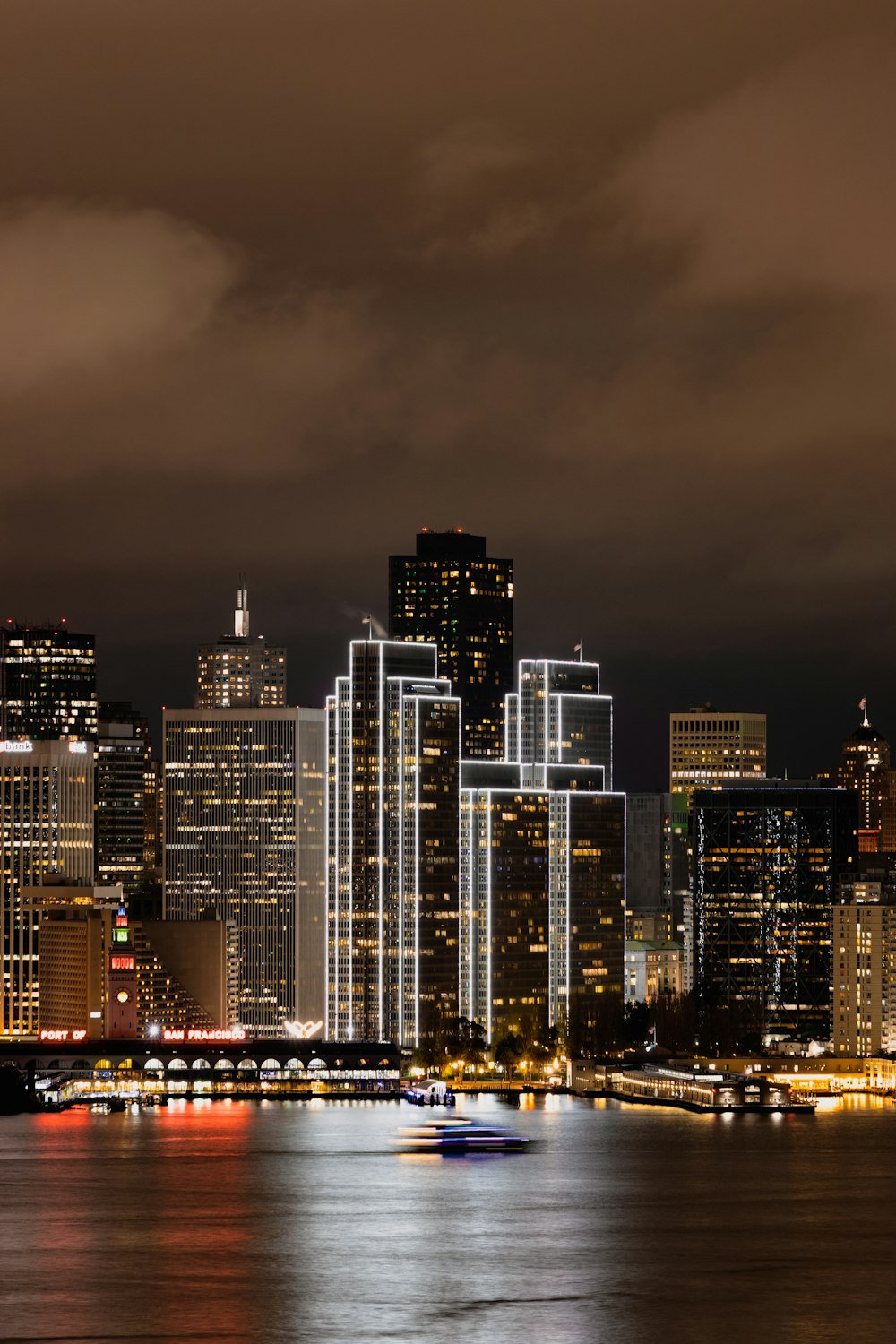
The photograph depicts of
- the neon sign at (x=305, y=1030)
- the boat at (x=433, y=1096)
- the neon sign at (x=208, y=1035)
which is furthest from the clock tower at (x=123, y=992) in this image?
the boat at (x=433, y=1096)

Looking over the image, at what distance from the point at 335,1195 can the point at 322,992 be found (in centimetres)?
8951

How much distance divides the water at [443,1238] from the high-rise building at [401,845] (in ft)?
136

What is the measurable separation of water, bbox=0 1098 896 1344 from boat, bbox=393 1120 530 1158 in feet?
5.85

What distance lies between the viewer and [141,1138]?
466 feet

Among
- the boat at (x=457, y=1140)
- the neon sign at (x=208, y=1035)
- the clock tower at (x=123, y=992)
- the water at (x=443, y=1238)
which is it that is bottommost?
the water at (x=443, y=1238)

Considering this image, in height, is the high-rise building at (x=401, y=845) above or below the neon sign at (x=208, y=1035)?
above

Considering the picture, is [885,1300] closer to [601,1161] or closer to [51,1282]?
[51,1282]

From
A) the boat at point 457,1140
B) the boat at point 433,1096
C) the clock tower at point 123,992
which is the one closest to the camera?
the boat at point 457,1140

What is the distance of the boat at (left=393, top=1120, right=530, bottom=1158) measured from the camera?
134 meters

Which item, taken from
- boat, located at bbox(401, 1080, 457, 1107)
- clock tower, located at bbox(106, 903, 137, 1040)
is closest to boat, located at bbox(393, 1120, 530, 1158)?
boat, located at bbox(401, 1080, 457, 1107)

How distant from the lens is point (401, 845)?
187625 millimetres

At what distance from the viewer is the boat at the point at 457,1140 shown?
13412 centimetres

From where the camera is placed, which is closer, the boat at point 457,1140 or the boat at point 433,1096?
the boat at point 457,1140

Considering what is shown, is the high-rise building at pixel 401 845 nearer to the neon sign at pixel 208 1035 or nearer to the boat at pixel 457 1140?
the neon sign at pixel 208 1035
